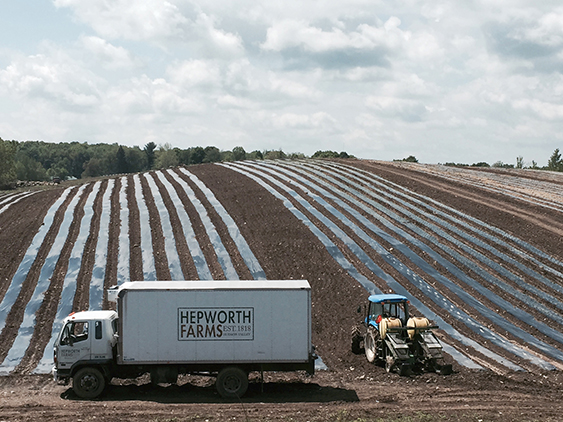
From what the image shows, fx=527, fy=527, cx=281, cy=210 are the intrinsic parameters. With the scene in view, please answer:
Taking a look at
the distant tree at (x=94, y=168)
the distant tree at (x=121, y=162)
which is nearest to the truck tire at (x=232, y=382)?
the distant tree at (x=121, y=162)

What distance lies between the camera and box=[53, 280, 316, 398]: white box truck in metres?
15.7

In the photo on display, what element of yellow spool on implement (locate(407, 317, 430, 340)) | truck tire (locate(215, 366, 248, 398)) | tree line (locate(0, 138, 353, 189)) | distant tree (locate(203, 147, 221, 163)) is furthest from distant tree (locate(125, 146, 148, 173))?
truck tire (locate(215, 366, 248, 398))

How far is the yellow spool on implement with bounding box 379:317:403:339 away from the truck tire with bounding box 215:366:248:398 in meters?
5.46

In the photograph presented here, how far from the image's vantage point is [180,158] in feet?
495

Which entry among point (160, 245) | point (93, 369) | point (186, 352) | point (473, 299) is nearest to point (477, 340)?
point (473, 299)

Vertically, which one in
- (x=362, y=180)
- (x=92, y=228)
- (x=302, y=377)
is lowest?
(x=302, y=377)

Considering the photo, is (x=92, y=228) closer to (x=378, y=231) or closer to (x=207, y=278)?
(x=207, y=278)

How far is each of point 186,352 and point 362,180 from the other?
31743 mm

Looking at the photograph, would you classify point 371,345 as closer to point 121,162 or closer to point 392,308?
point 392,308

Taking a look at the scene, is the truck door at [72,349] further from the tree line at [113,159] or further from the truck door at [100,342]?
the tree line at [113,159]

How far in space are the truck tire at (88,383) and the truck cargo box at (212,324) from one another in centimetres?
86

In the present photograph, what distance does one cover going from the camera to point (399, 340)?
1820 centimetres

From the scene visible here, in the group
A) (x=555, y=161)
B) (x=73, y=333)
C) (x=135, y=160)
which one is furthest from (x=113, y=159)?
(x=73, y=333)

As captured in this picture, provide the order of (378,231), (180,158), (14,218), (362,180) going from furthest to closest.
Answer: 1. (180,158)
2. (362,180)
3. (14,218)
4. (378,231)
